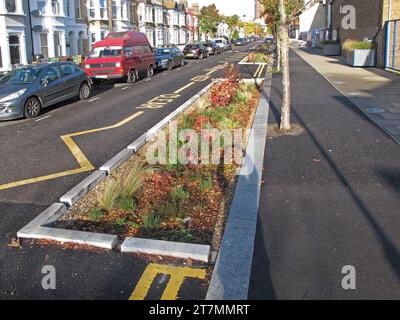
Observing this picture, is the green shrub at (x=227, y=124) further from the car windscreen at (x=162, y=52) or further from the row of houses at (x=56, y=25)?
the car windscreen at (x=162, y=52)

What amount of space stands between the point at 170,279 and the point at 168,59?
2560 centimetres

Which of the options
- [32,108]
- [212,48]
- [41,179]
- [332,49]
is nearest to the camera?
[41,179]

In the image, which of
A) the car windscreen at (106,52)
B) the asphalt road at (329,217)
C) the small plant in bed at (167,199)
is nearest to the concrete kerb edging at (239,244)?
the asphalt road at (329,217)

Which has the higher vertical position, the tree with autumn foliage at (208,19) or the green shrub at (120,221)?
the tree with autumn foliage at (208,19)

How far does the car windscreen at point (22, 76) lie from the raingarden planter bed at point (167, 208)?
744 centimetres

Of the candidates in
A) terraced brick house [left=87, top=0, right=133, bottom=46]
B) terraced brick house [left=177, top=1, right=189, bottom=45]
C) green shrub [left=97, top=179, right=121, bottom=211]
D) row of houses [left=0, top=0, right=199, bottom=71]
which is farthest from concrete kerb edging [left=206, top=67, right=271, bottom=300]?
terraced brick house [left=177, top=1, right=189, bottom=45]

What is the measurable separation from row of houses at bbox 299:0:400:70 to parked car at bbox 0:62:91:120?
8.35m

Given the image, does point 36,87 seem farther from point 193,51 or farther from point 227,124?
point 193,51

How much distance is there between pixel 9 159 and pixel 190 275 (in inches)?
225

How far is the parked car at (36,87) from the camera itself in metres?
12.4

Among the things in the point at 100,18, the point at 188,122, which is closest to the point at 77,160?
the point at 188,122

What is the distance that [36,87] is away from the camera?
1333 centimetres

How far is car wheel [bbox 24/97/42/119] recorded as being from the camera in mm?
12812
